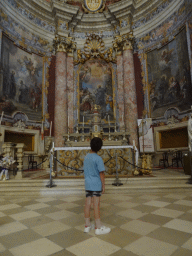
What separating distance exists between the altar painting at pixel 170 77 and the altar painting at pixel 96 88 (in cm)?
268

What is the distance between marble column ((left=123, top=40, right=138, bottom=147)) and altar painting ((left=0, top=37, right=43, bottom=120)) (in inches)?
212

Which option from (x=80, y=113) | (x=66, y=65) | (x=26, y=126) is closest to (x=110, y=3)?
(x=66, y=65)

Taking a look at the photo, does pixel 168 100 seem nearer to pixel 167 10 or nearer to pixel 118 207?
pixel 167 10

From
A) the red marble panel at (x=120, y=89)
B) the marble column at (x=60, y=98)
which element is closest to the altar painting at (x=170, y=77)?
the red marble panel at (x=120, y=89)

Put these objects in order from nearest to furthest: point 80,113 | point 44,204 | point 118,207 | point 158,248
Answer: point 158,248 < point 118,207 < point 44,204 < point 80,113

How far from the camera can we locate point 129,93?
37.6ft

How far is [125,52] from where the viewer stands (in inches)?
470

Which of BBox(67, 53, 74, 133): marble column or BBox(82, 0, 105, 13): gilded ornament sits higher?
BBox(82, 0, 105, 13): gilded ornament

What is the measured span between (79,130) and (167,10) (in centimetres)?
870

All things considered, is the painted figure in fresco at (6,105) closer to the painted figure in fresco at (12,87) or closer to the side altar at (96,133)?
the painted figure in fresco at (12,87)

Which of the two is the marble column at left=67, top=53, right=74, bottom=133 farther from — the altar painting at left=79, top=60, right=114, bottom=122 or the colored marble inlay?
the altar painting at left=79, top=60, right=114, bottom=122

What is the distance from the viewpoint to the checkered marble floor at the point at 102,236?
77.7 inches

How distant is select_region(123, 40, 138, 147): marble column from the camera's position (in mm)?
11172

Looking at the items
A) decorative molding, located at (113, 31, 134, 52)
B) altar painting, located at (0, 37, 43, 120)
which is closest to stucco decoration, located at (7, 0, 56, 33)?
altar painting, located at (0, 37, 43, 120)
